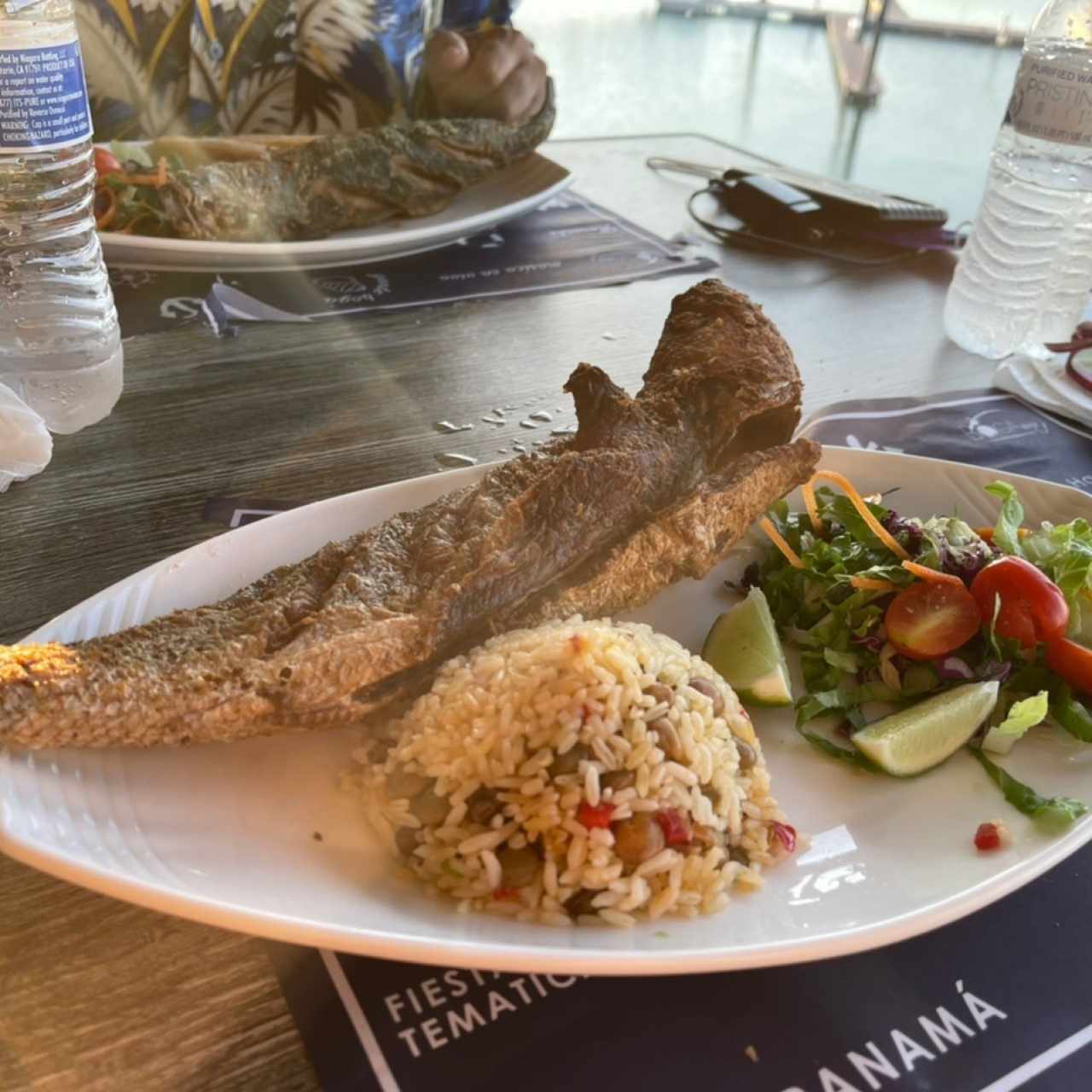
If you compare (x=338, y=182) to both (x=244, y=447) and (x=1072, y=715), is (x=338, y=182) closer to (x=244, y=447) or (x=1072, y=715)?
(x=244, y=447)

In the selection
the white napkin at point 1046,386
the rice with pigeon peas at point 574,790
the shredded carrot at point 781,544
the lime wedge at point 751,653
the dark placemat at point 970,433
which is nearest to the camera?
the rice with pigeon peas at point 574,790

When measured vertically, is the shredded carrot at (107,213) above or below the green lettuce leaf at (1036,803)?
above

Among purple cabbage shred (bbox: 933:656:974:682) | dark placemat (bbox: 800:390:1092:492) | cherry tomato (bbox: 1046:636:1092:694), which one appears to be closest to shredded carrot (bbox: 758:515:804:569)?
purple cabbage shred (bbox: 933:656:974:682)

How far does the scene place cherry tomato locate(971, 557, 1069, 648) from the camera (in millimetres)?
1379

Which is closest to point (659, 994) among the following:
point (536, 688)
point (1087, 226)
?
point (536, 688)

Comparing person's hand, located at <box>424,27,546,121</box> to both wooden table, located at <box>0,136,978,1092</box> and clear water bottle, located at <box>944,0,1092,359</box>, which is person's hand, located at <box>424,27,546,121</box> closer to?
wooden table, located at <box>0,136,978,1092</box>

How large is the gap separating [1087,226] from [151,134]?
2.98m

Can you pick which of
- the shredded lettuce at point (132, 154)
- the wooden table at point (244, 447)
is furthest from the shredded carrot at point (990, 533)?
the shredded lettuce at point (132, 154)

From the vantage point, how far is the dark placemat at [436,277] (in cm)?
236

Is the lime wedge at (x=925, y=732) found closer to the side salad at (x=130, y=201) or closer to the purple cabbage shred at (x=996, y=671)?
the purple cabbage shred at (x=996, y=671)

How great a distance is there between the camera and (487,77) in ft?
10.6

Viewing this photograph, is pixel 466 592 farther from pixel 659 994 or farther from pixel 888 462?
pixel 888 462

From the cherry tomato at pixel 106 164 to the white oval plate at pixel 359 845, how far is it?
5.43ft

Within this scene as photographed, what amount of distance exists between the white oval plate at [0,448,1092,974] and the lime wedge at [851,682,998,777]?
23 mm
